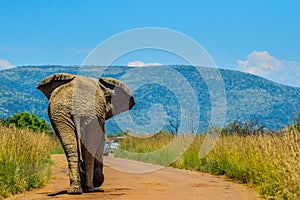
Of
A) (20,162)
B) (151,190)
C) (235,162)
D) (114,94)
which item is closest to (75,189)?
(151,190)

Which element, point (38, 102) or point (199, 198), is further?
point (38, 102)

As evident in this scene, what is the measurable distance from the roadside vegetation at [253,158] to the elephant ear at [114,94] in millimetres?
3753

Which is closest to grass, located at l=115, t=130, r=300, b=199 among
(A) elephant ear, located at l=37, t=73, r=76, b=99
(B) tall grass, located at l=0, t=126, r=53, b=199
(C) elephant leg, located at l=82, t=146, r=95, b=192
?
(C) elephant leg, located at l=82, t=146, r=95, b=192

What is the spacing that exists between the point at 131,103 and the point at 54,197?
3.51 m

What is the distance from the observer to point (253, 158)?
16516 mm

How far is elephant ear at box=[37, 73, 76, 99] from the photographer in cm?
1315

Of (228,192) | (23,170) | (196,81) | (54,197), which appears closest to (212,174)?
(228,192)

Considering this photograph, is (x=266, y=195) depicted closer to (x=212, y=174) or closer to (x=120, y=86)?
(x=120, y=86)

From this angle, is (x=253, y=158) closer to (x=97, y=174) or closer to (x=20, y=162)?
(x=97, y=174)

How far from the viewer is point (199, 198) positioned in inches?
477

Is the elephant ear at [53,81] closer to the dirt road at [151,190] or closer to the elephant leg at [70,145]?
the elephant leg at [70,145]

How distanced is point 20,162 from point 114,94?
299 centimetres

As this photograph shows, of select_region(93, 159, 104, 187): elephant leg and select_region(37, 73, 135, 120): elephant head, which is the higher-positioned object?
select_region(37, 73, 135, 120): elephant head

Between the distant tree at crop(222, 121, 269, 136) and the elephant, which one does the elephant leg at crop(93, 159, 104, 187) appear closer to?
the elephant
